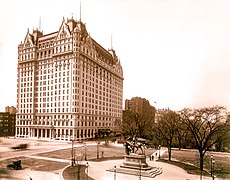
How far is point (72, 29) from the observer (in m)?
37.5

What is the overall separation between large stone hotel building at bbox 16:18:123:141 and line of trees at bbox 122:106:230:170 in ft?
29.5

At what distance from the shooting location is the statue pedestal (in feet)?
51.5

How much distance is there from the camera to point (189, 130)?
20.1 m

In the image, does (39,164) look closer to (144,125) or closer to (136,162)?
(136,162)

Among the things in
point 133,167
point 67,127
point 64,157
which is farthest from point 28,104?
point 133,167

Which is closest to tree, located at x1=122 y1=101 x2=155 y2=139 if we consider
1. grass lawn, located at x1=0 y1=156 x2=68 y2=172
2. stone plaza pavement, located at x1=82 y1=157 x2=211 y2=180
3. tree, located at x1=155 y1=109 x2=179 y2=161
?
tree, located at x1=155 y1=109 x2=179 y2=161

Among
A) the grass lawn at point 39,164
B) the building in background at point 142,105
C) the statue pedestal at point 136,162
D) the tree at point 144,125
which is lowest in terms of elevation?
the grass lawn at point 39,164

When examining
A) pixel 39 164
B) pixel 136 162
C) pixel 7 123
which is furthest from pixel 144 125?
pixel 7 123

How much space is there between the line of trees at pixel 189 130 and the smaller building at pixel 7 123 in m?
23.3

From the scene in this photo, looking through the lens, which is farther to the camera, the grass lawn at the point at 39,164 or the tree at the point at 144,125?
the tree at the point at 144,125

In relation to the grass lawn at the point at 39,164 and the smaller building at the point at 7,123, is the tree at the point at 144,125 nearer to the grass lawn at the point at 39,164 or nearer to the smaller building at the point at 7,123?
the grass lawn at the point at 39,164

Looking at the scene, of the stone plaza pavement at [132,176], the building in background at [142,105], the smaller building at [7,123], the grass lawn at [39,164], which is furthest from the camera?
the smaller building at [7,123]

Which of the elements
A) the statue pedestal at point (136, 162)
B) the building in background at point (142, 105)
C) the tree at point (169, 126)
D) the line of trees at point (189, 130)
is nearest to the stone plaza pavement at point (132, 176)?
the statue pedestal at point (136, 162)

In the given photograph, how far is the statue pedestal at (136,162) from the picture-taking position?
1571 centimetres
